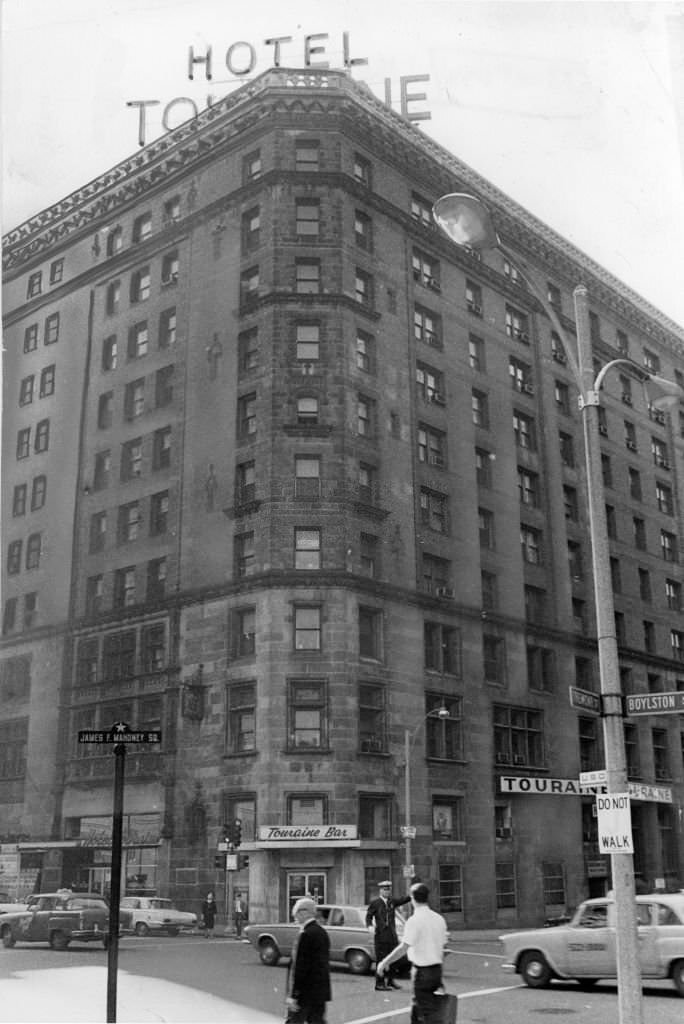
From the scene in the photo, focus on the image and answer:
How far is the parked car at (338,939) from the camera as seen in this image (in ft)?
58.4

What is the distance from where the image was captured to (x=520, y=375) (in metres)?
29.6

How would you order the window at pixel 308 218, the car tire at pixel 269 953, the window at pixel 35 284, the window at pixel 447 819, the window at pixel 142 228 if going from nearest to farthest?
1. the car tire at pixel 269 953
2. the window at pixel 35 284
3. the window at pixel 142 228
4. the window at pixel 308 218
5. the window at pixel 447 819

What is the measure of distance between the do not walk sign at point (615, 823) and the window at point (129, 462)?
17.7 meters

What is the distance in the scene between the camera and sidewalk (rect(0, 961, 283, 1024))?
13281mm

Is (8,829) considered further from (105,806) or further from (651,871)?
(651,871)

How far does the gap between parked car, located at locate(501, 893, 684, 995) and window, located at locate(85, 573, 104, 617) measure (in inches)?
500

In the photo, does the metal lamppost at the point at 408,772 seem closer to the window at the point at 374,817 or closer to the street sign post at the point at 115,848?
the window at the point at 374,817

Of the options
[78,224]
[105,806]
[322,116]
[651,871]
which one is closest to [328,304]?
[322,116]

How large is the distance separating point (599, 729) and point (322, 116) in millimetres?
Answer: 18758

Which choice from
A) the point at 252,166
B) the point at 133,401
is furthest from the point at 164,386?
the point at 252,166

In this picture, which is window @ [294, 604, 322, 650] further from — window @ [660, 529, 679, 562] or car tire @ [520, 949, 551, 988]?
car tire @ [520, 949, 551, 988]

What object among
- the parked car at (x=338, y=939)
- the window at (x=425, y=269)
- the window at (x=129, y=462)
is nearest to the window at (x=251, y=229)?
the window at (x=425, y=269)

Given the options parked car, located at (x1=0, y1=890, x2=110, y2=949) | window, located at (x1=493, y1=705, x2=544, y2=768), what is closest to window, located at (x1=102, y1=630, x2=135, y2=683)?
parked car, located at (x1=0, y1=890, x2=110, y2=949)

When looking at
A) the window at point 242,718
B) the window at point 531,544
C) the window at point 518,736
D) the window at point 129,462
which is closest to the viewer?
the window at point 129,462
